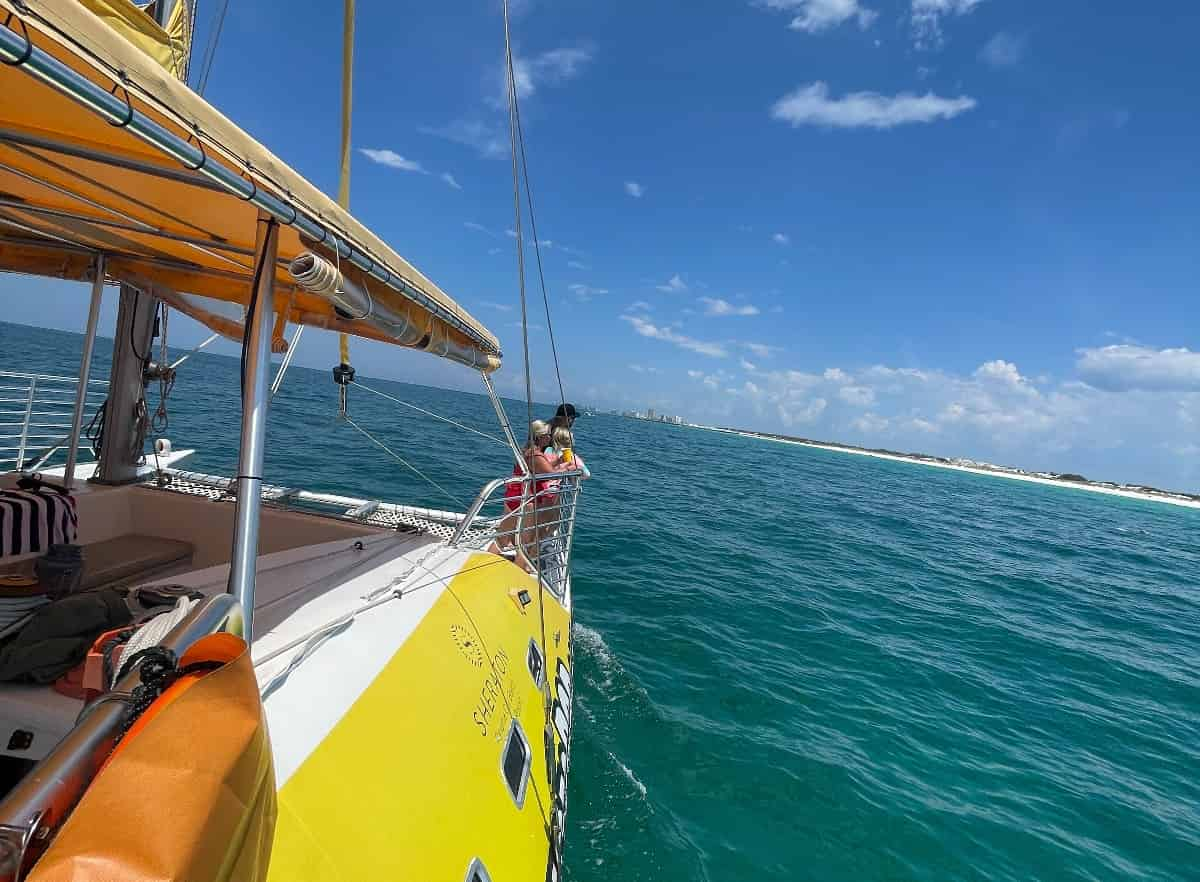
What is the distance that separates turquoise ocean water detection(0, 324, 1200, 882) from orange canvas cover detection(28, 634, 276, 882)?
388 centimetres

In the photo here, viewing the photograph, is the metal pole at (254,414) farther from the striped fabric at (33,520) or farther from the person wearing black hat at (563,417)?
the person wearing black hat at (563,417)

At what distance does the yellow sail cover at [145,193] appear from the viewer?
4.72 feet

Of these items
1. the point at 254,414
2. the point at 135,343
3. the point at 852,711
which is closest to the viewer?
the point at 254,414

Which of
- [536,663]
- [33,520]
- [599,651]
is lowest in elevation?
[599,651]

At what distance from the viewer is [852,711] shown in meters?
7.11

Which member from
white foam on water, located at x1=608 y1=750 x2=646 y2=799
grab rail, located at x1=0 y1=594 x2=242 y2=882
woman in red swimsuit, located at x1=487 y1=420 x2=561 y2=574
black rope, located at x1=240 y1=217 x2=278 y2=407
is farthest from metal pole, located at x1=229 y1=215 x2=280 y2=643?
white foam on water, located at x1=608 y1=750 x2=646 y2=799

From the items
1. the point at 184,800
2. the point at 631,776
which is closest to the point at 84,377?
the point at 184,800

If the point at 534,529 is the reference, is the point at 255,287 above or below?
above

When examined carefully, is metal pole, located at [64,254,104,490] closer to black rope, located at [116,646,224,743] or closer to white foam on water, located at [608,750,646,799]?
black rope, located at [116,646,224,743]

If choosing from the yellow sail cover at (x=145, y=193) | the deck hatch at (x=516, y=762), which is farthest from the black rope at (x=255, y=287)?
the deck hatch at (x=516, y=762)

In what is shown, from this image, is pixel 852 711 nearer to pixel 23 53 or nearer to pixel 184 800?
pixel 184 800

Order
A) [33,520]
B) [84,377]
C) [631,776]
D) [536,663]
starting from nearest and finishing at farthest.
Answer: [33,520] < [536,663] < [84,377] < [631,776]

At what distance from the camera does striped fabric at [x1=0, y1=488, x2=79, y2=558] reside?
3.48 meters

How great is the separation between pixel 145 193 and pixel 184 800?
294 centimetres
